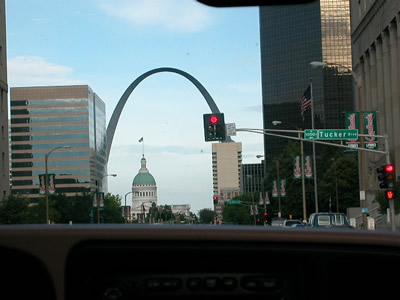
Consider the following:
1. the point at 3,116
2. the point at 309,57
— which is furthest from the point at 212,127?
the point at 309,57

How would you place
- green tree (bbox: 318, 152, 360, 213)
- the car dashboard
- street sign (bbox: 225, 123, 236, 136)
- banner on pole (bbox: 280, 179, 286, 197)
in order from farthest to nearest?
green tree (bbox: 318, 152, 360, 213)
banner on pole (bbox: 280, 179, 286, 197)
street sign (bbox: 225, 123, 236, 136)
the car dashboard

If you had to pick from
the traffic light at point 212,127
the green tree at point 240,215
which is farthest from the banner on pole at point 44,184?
the green tree at point 240,215

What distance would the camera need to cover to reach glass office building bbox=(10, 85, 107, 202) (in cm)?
18525

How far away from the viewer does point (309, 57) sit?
180750 millimetres

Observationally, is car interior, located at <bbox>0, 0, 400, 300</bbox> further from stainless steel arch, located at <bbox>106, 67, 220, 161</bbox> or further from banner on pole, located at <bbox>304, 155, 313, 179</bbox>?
stainless steel arch, located at <bbox>106, 67, 220, 161</bbox>

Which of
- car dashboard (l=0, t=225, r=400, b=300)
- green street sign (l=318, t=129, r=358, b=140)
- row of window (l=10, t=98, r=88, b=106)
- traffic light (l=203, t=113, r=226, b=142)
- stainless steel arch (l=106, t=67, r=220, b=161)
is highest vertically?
row of window (l=10, t=98, r=88, b=106)

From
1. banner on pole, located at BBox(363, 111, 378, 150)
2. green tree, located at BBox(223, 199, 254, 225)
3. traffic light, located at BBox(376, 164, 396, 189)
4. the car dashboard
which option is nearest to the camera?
the car dashboard

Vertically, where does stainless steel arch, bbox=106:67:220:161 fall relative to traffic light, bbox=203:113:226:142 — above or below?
above

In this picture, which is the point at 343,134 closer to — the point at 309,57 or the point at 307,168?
the point at 307,168

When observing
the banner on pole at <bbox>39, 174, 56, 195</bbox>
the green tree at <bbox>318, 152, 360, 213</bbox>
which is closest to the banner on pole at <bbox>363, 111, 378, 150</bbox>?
the banner on pole at <bbox>39, 174, 56, 195</bbox>

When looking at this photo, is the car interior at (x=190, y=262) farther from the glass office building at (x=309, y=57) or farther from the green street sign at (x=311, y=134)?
the glass office building at (x=309, y=57)

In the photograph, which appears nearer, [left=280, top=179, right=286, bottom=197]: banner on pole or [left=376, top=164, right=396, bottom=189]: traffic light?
[left=376, top=164, right=396, bottom=189]: traffic light

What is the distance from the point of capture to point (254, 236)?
3.01 m

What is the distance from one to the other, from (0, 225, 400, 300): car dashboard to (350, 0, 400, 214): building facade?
5199 centimetres
